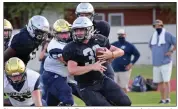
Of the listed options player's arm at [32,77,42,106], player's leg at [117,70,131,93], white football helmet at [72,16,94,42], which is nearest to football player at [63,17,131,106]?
white football helmet at [72,16,94,42]

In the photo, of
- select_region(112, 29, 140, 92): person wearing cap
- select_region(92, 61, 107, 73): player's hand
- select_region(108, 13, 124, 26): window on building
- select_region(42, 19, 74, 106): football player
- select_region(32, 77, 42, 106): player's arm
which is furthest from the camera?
select_region(108, 13, 124, 26): window on building

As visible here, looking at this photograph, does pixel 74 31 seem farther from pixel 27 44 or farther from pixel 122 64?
pixel 122 64

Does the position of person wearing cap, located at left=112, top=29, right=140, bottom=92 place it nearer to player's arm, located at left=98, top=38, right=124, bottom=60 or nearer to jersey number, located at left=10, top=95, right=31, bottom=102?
player's arm, located at left=98, top=38, right=124, bottom=60

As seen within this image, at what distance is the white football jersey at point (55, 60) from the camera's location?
6039 mm

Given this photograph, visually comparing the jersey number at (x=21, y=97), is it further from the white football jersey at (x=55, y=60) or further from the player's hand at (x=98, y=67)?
the white football jersey at (x=55, y=60)

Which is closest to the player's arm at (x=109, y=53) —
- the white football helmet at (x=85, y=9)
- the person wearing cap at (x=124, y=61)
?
the white football helmet at (x=85, y=9)

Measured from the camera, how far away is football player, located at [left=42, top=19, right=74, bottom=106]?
602 centimetres

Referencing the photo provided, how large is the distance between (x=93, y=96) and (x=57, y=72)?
92cm

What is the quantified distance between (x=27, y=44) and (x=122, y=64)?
325 centimetres

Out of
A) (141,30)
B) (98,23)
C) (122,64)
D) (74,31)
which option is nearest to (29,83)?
(74,31)

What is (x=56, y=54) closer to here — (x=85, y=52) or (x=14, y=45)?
(x=14, y=45)

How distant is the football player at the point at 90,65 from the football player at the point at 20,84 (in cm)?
31

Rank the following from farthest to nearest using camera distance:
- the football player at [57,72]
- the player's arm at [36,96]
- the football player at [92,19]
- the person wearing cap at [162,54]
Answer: the person wearing cap at [162,54]
the football player at [57,72]
the football player at [92,19]
the player's arm at [36,96]

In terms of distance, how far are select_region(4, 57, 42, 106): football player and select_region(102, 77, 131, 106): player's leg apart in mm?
518
